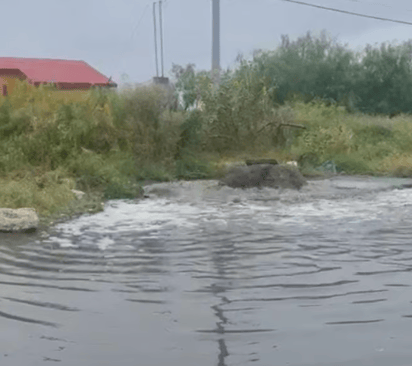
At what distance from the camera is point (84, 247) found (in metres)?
8.37

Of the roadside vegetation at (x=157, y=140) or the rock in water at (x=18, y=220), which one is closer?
the rock in water at (x=18, y=220)

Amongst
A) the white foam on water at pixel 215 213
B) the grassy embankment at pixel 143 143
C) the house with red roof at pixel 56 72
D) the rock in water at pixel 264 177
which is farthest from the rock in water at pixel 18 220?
the house with red roof at pixel 56 72

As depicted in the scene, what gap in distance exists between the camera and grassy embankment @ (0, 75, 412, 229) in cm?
1390

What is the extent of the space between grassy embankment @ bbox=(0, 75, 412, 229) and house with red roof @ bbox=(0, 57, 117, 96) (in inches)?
634

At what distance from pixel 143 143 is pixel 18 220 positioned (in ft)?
26.9

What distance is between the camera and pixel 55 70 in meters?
38.4

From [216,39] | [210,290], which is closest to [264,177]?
[210,290]

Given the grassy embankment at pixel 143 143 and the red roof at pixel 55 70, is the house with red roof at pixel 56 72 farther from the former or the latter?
the grassy embankment at pixel 143 143

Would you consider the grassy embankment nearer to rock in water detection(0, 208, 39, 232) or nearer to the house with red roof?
rock in water detection(0, 208, 39, 232)

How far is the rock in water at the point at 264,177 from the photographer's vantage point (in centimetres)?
1517

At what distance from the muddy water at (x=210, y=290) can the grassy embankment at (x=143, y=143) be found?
251 cm

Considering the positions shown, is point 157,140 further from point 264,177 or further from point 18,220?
point 18,220

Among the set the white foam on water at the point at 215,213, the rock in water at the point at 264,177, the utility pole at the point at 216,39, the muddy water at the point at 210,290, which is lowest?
the muddy water at the point at 210,290

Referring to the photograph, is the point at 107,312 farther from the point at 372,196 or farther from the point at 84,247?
the point at 372,196
